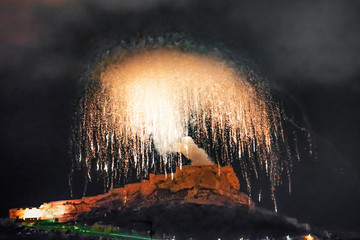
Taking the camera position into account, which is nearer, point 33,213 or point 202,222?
point 33,213

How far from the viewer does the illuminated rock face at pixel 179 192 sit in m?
134

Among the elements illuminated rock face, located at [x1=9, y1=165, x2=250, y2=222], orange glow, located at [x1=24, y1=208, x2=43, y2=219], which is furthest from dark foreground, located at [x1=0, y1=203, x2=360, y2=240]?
orange glow, located at [x1=24, y1=208, x2=43, y2=219]

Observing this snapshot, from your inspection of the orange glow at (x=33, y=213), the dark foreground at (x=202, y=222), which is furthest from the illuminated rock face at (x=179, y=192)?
the orange glow at (x=33, y=213)

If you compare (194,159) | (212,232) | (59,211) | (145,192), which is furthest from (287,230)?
(59,211)

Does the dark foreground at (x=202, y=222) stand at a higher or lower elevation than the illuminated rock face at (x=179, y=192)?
lower

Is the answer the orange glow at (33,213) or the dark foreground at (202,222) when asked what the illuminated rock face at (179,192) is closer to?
the dark foreground at (202,222)

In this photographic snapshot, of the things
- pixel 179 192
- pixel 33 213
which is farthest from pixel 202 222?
pixel 33 213

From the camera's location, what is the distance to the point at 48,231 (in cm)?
8362

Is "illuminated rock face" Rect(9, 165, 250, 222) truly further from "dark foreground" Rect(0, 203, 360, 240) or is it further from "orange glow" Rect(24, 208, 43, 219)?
"orange glow" Rect(24, 208, 43, 219)

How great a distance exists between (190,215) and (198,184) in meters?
14.2

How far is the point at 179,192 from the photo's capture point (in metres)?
141

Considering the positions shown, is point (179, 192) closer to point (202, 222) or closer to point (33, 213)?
point (202, 222)

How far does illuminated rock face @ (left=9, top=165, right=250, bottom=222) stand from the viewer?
134m

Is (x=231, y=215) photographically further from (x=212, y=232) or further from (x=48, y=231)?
(x=48, y=231)
